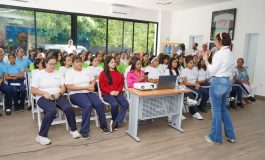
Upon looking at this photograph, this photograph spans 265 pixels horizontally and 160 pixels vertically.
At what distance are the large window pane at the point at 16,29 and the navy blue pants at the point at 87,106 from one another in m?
5.04

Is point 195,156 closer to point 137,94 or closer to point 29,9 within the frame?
point 137,94

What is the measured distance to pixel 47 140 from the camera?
293cm

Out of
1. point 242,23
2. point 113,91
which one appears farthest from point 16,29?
point 242,23

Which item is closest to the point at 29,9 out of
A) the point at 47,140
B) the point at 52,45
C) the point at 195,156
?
the point at 52,45

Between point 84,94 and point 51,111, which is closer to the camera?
point 51,111

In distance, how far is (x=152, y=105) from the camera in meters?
3.35

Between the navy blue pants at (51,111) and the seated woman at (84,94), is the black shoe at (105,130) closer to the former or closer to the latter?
the seated woman at (84,94)

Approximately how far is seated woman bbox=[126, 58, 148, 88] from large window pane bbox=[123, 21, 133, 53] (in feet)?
18.0

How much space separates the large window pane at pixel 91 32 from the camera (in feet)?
27.2

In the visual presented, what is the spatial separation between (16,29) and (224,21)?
6914 millimetres

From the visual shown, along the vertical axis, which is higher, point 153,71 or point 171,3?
point 171,3

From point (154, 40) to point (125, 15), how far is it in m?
1.84

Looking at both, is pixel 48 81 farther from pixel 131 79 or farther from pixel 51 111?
pixel 131 79

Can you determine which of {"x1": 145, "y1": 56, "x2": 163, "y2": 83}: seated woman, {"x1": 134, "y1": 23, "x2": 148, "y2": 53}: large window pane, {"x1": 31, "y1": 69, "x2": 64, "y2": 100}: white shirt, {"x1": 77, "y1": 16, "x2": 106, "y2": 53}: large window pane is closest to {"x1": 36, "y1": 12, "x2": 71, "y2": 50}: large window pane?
{"x1": 77, "y1": 16, "x2": 106, "y2": 53}: large window pane
